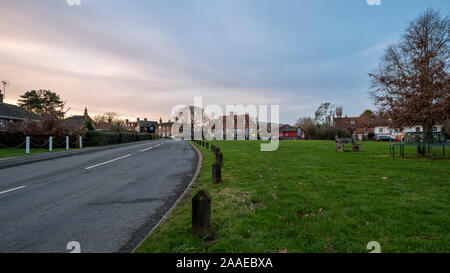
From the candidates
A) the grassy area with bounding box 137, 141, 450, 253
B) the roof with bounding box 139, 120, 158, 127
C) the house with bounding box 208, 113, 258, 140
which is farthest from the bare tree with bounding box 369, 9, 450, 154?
the roof with bounding box 139, 120, 158, 127

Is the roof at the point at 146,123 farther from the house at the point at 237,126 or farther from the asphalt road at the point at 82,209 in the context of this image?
the asphalt road at the point at 82,209

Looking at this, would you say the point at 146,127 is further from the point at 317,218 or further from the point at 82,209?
the point at 317,218

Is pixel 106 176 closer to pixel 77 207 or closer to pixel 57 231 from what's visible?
pixel 77 207

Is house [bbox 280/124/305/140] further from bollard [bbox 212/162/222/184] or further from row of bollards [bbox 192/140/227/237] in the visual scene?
row of bollards [bbox 192/140/227/237]

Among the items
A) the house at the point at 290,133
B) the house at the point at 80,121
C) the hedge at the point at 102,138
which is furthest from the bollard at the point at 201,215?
the house at the point at 290,133

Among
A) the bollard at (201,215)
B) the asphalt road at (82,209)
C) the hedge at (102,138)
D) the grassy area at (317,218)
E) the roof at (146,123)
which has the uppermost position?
the roof at (146,123)

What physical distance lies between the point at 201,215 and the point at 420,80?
14.6m

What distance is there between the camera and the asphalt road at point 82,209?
10.3 feet

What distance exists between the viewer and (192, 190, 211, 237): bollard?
306cm

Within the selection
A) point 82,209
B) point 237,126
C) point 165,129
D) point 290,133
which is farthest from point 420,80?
point 165,129

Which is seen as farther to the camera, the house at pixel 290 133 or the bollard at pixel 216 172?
the house at pixel 290 133

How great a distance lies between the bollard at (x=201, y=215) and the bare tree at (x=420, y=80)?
13.8m

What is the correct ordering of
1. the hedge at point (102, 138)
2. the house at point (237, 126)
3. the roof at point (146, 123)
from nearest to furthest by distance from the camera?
the hedge at point (102, 138), the house at point (237, 126), the roof at point (146, 123)
